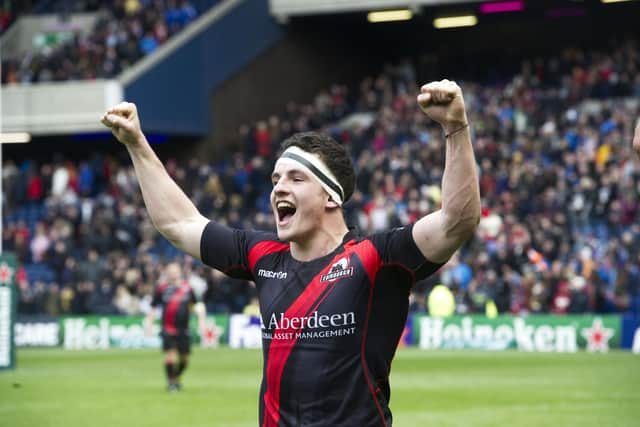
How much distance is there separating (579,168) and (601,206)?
60.7 inches

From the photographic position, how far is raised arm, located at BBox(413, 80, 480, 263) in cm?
456

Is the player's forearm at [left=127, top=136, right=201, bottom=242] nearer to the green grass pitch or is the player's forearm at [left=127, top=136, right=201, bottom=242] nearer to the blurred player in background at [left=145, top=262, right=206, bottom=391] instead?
the green grass pitch

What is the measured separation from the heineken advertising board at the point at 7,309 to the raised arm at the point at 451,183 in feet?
68.4

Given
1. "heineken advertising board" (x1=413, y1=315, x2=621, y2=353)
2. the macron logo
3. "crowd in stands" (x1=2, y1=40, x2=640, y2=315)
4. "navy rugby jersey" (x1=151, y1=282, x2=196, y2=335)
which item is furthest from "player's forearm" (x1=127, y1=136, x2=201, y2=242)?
"crowd in stands" (x1=2, y1=40, x2=640, y2=315)

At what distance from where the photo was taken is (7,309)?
2483 cm

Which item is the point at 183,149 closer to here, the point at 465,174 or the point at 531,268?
the point at 531,268

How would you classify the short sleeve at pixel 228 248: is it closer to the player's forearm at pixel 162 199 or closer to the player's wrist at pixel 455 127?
the player's forearm at pixel 162 199

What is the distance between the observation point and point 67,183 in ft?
138

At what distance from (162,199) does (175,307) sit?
16056 mm

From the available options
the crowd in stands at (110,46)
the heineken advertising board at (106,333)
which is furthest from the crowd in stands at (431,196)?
the crowd in stands at (110,46)

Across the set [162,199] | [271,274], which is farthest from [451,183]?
[162,199]

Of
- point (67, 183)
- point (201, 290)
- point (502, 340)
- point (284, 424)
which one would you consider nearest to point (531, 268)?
point (502, 340)

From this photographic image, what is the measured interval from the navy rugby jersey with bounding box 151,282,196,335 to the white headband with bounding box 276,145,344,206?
1628cm

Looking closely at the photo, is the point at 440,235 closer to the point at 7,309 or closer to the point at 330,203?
the point at 330,203
